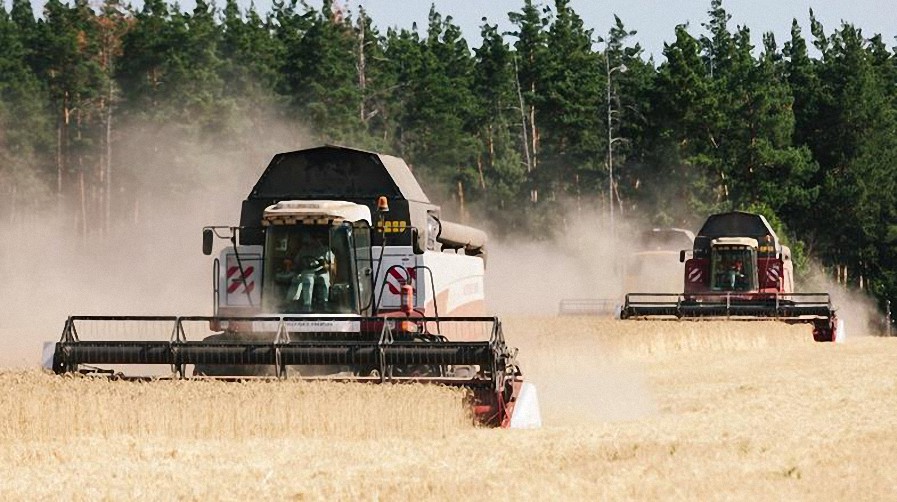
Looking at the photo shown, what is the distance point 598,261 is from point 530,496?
61683mm

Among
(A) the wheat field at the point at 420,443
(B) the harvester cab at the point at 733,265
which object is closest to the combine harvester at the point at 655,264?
(B) the harvester cab at the point at 733,265

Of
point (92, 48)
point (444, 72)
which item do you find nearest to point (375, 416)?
point (92, 48)

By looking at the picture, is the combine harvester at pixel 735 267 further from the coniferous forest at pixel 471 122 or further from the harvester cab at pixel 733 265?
the coniferous forest at pixel 471 122

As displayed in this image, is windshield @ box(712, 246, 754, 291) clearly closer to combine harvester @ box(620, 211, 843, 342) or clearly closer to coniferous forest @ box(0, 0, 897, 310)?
combine harvester @ box(620, 211, 843, 342)

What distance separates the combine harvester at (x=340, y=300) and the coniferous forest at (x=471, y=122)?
45.4 meters

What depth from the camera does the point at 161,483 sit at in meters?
9.91

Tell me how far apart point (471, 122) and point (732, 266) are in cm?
4998

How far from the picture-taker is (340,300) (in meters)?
16.2

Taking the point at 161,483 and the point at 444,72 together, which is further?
the point at 444,72

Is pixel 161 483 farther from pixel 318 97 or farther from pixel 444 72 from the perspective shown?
pixel 444 72

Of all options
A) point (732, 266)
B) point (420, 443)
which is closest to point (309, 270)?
point (420, 443)

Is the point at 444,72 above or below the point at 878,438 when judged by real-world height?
above

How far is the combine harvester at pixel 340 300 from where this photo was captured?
14031 mm

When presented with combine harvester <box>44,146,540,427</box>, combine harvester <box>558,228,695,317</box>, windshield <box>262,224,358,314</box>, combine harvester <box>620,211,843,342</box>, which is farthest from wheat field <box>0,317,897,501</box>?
combine harvester <box>558,228,695,317</box>
